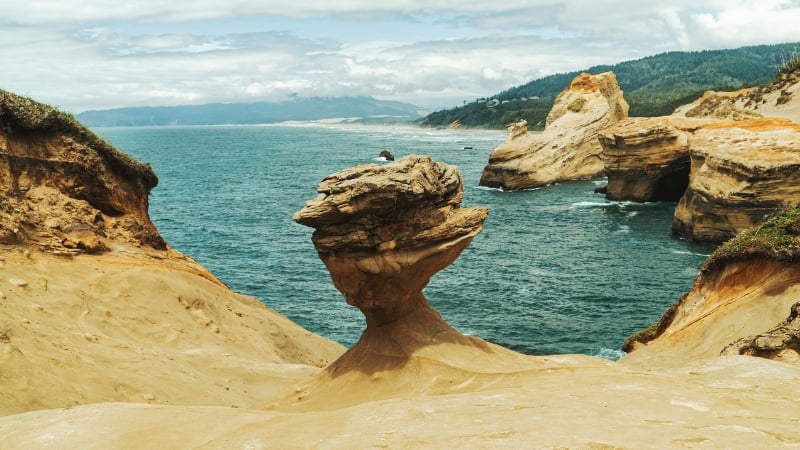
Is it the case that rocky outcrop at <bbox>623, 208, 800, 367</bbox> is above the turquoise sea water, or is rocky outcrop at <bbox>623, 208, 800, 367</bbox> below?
above

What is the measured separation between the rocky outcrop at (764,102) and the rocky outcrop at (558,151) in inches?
587

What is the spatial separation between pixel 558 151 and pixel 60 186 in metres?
71.1

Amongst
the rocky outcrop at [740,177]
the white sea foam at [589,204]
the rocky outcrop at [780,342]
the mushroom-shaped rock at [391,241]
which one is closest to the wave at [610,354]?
the rocky outcrop at [780,342]

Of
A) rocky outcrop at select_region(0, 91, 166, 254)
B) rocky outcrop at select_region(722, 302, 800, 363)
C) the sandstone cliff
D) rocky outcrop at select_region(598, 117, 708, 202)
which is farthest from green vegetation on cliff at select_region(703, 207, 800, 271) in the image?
rocky outcrop at select_region(598, 117, 708, 202)

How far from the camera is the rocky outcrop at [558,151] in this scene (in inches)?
3292

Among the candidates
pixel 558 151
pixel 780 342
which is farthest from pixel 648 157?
pixel 780 342

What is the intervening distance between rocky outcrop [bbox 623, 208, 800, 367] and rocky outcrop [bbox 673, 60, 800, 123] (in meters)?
56.3

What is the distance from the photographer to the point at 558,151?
86.0 meters

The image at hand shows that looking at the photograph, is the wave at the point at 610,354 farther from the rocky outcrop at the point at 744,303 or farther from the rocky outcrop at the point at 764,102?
the rocky outcrop at the point at 764,102

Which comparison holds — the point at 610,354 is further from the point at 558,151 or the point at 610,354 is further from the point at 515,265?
the point at 558,151

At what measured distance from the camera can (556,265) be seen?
44.9m

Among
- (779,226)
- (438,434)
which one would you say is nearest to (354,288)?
(438,434)

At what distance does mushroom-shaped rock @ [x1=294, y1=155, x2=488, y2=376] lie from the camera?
51.2 ft

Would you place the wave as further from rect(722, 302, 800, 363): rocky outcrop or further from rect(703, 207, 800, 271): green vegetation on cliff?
rect(722, 302, 800, 363): rocky outcrop
